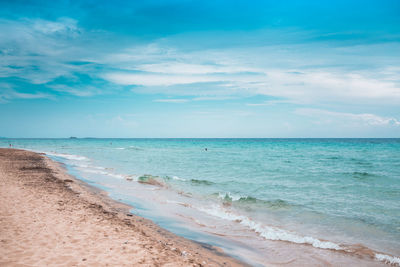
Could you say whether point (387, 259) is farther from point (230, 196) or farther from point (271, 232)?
point (230, 196)

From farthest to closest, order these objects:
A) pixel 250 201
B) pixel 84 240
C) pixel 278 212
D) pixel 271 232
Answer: pixel 250 201 < pixel 278 212 < pixel 271 232 < pixel 84 240

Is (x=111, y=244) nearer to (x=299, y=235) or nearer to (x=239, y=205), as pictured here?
(x=299, y=235)

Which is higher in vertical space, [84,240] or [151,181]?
[84,240]

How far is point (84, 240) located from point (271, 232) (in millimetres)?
6139

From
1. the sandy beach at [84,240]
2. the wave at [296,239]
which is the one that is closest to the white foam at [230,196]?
the wave at [296,239]

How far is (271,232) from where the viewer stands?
873cm

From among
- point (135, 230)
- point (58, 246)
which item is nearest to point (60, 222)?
point (58, 246)

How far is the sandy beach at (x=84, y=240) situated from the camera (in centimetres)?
538

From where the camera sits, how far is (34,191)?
1156 centimetres

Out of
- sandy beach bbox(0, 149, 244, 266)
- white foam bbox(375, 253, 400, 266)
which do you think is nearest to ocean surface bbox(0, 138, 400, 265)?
white foam bbox(375, 253, 400, 266)

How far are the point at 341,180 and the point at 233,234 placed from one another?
13535 mm

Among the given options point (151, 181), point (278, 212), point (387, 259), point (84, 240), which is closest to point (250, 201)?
point (278, 212)

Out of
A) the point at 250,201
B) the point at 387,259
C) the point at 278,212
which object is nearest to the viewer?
the point at 387,259

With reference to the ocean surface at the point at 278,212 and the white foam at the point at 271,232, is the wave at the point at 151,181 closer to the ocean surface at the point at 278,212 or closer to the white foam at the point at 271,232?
the ocean surface at the point at 278,212
